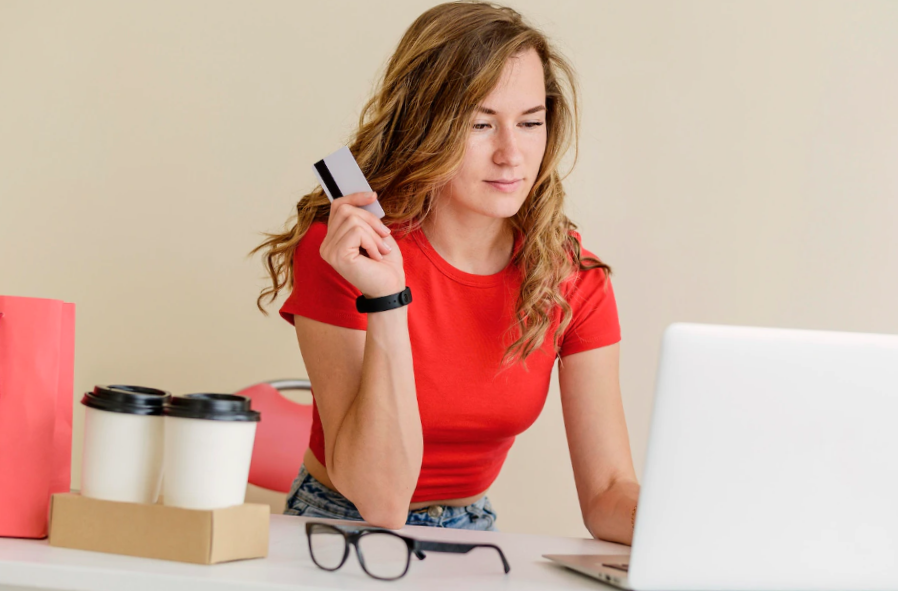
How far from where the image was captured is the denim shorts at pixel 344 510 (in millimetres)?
1430

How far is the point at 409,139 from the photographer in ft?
4.57

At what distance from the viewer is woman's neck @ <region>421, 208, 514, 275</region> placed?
4.90 feet

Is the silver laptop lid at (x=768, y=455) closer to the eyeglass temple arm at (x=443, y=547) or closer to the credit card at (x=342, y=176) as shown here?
the eyeglass temple arm at (x=443, y=547)

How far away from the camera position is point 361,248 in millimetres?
1180

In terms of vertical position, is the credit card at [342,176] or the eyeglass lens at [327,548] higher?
the credit card at [342,176]

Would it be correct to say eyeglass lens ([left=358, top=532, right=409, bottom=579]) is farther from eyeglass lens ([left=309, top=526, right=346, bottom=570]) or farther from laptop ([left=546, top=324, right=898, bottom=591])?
laptop ([left=546, top=324, right=898, bottom=591])

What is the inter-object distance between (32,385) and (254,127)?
1375 mm

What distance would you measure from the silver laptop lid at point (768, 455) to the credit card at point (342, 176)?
0.56 meters

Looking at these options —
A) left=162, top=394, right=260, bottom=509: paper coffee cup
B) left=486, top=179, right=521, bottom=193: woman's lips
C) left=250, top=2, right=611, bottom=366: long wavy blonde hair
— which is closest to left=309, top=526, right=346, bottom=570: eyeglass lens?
left=162, top=394, right=260, bottom=509: paper coffee cup

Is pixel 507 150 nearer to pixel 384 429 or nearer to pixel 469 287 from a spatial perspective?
Result: pixel 469 287

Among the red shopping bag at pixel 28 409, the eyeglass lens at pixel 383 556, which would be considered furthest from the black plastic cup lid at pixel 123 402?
the eyeglass lens at pixel 383 556

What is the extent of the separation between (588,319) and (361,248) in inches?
19.8

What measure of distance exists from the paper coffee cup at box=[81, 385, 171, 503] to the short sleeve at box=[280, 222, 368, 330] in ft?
1.60

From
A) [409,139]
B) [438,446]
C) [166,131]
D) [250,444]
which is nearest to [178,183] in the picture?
[166,131]
